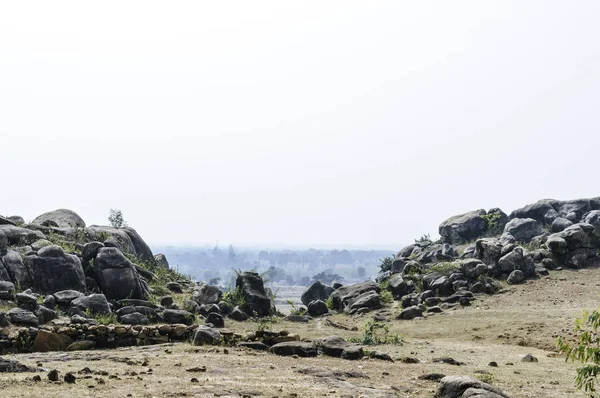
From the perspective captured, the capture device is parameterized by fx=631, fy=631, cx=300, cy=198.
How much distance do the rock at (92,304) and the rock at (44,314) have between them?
131 cm

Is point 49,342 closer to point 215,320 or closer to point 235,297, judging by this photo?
point 215,320

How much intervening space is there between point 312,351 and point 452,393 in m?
A: 6.22

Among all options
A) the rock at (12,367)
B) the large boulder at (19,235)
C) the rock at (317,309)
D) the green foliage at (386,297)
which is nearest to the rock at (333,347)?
the rock at (12,367)

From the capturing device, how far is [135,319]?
2258cm

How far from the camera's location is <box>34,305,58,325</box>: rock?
20719 millimetres

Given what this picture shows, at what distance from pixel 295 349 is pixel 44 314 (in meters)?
8.92

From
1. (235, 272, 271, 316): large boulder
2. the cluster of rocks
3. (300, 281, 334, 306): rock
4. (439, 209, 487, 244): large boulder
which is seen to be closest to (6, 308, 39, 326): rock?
(235, 272, 271, 316): large boulder

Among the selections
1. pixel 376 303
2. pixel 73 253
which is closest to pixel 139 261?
pixel 73 253

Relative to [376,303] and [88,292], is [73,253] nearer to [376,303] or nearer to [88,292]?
[88,292]

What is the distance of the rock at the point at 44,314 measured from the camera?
68.0 feet

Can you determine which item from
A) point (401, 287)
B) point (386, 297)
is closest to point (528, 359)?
point (386, 297)

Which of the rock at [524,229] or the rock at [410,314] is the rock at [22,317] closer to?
the rock at [410,314]

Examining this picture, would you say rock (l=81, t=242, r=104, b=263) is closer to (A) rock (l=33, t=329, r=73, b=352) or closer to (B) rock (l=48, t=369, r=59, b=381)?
(A) rock (l=33, t=329, r=73, b=352)

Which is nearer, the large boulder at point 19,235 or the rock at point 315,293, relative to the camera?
the large boulder at point 19,235
